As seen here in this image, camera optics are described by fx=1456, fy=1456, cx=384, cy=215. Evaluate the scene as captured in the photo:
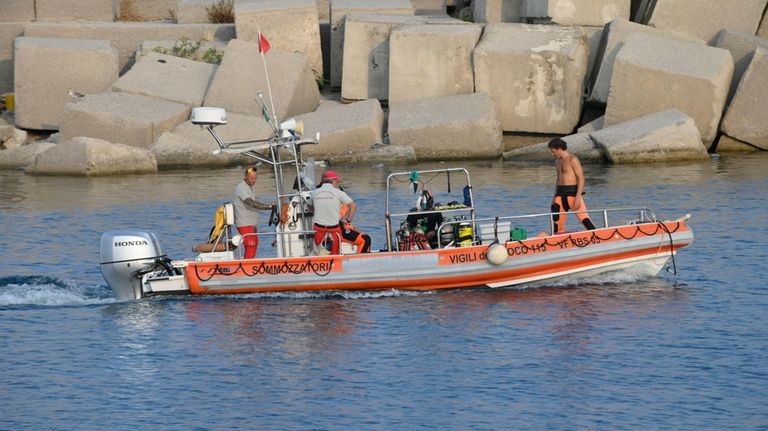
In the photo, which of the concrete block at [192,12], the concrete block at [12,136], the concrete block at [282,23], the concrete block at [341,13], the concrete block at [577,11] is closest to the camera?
the concrete block at [577,11]

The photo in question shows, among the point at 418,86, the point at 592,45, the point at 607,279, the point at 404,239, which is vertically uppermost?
the point at 592,45

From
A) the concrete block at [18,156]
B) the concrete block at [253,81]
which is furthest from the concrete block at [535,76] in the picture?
the concrete block at [18,156]

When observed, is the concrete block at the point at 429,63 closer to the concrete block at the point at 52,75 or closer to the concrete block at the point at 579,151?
the concrete block at the point at 579,151

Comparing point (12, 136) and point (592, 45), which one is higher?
point (592, 45)

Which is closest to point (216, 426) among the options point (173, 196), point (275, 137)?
point (275, 137)

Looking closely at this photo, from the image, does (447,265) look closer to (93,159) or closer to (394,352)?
(394,352)

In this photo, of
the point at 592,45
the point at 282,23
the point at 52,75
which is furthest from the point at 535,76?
the point at 52,75

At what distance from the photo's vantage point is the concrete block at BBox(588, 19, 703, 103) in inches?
1116

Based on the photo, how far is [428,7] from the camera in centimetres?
3444

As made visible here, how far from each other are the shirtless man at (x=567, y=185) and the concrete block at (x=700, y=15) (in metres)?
12.8

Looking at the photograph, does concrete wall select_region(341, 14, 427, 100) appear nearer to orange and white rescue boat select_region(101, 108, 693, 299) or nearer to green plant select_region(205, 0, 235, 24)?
green plant select_region(205, 0, 235, 24)

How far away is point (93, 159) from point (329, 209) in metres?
11.4

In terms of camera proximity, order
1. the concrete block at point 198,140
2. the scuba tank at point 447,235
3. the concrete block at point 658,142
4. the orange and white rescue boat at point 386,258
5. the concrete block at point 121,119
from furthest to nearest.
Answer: the concrete block at point 121,119, the concrete block at point 198,140, the concrete block at point 658,142, the scuba tank at point 447,235, the orange and white rescue boat at point 386,258

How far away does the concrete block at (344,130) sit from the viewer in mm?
27547
